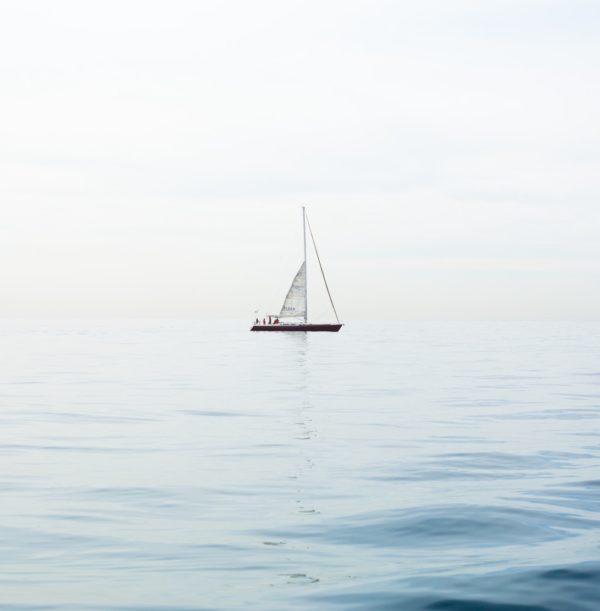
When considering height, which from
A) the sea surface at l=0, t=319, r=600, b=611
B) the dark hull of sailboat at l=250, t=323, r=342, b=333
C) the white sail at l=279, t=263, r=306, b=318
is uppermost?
the white sail at l=279, t=263, r=306, b=318

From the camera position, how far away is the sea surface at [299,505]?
396 inches

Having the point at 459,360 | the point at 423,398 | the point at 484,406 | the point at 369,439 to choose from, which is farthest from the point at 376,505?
the point at 459,360

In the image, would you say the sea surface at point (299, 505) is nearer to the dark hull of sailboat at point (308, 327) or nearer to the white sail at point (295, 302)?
the dark hull of sailboat at point (308, 327)

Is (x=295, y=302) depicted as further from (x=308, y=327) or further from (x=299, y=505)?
(x=299, y=505)

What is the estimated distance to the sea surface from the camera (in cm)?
1007

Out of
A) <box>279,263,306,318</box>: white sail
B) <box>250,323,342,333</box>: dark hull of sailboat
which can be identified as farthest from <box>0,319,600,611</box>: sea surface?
<box>279,263,306,318</box>: white sail

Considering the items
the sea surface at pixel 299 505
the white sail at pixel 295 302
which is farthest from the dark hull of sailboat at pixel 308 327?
the sea surface at pixel 299 505

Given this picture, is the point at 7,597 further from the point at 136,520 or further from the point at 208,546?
the point at 136,520

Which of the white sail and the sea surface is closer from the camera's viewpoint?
the sea surface

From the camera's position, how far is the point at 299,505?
1490cm

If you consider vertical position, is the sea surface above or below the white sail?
below

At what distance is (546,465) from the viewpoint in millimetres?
19141

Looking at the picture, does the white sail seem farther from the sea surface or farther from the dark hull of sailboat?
the sea surface

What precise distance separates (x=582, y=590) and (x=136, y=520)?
685cm
